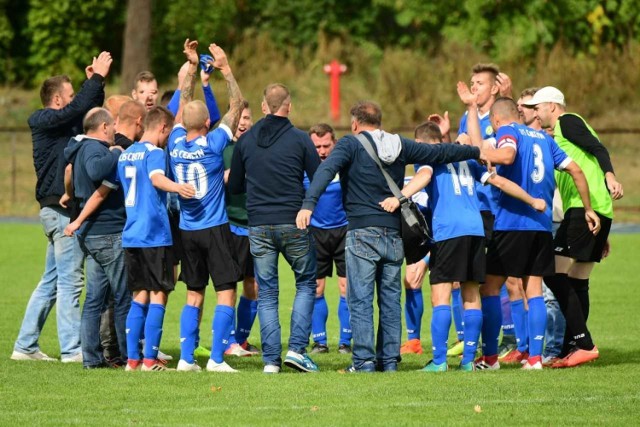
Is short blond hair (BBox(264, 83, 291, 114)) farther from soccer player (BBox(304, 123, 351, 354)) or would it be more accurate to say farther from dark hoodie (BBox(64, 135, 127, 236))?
soccer player (BBox(304, 123, 351, 354))

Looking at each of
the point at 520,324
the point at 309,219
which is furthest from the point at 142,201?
the point at 520,324

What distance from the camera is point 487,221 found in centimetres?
1066

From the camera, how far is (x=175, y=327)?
13664mm

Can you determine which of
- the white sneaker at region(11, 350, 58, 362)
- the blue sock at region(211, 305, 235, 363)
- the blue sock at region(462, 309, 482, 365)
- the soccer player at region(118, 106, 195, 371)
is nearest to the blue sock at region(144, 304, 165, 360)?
the soccer player at region(118, 106, 195, 371)

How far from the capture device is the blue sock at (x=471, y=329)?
965cm

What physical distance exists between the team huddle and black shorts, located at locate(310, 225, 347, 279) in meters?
1.63

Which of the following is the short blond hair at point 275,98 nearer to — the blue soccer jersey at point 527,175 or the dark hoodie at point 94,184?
the dark hoodie at point 94,184

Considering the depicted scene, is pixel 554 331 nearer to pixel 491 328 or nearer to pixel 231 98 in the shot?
pixel 491 328

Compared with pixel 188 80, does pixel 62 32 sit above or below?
below

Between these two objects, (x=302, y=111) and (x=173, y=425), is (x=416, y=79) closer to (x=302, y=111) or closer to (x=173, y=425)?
(x=302, y=111)

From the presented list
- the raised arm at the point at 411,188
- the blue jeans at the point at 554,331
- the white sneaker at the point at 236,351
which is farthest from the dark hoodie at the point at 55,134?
the blue jeans at the point at 554,331

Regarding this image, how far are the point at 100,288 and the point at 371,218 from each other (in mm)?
2462

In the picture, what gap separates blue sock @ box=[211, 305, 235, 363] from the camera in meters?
9.73

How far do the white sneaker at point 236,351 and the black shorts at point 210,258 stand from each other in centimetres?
175
